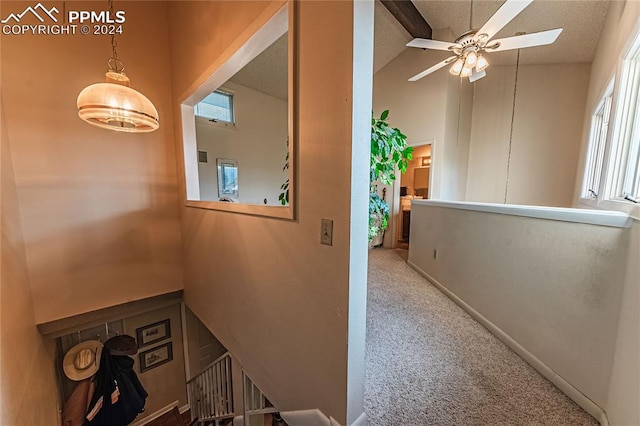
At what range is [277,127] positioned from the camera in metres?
5.77

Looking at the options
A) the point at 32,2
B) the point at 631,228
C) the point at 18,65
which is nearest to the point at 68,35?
the point at 32,2

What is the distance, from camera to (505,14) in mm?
1980

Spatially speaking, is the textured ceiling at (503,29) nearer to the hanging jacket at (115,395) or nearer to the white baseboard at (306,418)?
the white baseboard at (306,418)

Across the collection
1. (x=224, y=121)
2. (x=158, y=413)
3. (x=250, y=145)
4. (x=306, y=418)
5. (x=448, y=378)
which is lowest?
(x=158, y=413)

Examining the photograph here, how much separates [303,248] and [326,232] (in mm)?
202

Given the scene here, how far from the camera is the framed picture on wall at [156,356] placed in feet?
11.7

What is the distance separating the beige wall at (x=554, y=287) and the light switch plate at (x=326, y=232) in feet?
4.37

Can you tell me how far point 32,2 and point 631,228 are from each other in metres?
4.68

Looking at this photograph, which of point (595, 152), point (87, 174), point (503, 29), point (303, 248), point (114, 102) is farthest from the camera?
point (503, 29)

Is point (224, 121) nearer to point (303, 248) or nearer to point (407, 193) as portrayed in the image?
point (303, 248)

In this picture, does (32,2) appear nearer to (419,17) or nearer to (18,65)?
(18,65)

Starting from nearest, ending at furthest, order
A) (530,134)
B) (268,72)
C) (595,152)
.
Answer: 1. (595,152)
2. (530,134)
3. (268,72)

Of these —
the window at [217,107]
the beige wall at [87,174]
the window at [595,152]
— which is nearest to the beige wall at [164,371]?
the beige wall at [87,174]

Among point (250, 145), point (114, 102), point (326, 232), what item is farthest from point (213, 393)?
point (250, 145)
